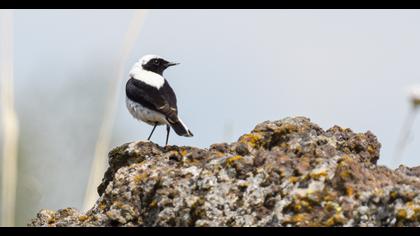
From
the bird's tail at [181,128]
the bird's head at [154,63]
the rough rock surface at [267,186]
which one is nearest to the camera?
the rough rock surface at [267,186]

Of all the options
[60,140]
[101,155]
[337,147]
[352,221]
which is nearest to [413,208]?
[352,221]

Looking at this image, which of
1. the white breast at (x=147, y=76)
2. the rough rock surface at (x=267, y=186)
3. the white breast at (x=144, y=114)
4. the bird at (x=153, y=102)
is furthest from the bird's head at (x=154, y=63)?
the rough rock surface at (x=267, y=186)

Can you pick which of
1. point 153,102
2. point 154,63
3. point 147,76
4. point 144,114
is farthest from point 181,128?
point 154,63

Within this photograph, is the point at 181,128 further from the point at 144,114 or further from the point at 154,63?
the point at 154,63

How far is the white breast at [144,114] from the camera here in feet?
34.5

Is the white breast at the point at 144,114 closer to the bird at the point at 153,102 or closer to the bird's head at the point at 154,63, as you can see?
the bird at the point at 153,102

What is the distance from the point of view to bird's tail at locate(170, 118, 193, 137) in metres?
10.3

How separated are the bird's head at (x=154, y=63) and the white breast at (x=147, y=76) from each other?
12 cm

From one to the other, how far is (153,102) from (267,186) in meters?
4.87

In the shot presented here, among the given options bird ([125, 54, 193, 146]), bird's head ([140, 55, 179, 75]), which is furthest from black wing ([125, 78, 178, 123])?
bird's head ([140, 55, 179, 75])
